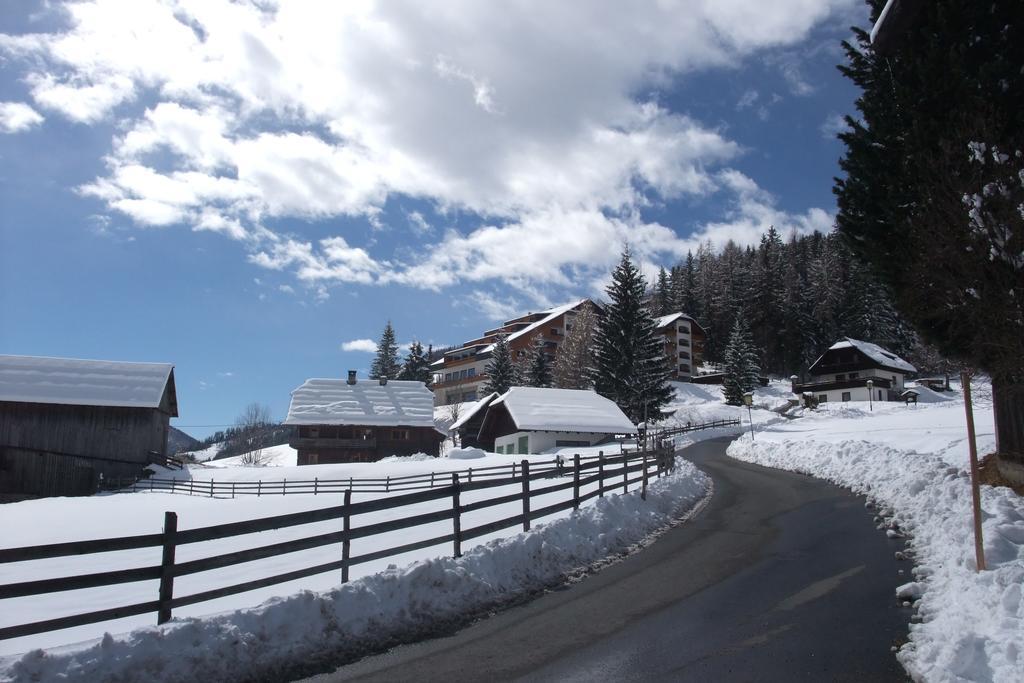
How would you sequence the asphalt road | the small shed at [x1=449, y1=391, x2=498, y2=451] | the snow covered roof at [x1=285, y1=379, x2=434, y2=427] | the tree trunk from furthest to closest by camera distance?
the small shed at [x1=449, y1=391, x2=498, y2=451] < the snow covered roof at [x1=285, y1=379, x2=434, y2=427] < the tree trunk < the asphalt road

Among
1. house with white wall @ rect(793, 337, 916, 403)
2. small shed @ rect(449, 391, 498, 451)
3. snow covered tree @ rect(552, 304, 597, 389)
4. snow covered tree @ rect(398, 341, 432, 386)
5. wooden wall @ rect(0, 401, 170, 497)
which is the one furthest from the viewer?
snow covered tree @ rect(398, 341, 432, 386)

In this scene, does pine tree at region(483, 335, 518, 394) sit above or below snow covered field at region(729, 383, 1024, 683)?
above

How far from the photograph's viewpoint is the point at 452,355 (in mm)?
112312

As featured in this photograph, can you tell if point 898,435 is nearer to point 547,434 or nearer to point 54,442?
point 547,434

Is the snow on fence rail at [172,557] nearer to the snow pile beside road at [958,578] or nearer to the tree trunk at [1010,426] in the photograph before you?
the snow pile beside road at [958,578]

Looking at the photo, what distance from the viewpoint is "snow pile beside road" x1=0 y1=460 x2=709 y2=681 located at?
243 inches

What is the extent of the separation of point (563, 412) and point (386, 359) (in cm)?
5588

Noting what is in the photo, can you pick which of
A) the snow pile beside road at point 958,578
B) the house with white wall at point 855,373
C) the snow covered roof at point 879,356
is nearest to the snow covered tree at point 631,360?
the house with white wall at point 855,373

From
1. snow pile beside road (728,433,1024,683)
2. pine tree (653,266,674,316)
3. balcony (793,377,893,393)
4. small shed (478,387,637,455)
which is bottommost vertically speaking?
snow pile beside road (728,433,1024,683)

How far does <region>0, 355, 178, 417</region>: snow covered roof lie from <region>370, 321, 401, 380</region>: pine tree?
161ft

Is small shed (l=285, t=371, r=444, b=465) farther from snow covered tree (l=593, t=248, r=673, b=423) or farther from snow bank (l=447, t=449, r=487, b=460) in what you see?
snow covered tree (l=593, t=248, r=673, b=423)

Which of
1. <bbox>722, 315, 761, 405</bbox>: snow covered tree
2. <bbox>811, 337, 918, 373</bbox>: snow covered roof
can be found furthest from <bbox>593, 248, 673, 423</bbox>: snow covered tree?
<bbox>811, 337, 918, 373</bbox>: snow covered roof

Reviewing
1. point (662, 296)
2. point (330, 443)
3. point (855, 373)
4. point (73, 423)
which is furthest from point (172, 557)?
point (662, 296)

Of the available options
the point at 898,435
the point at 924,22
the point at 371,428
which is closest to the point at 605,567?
the point at 924,22
